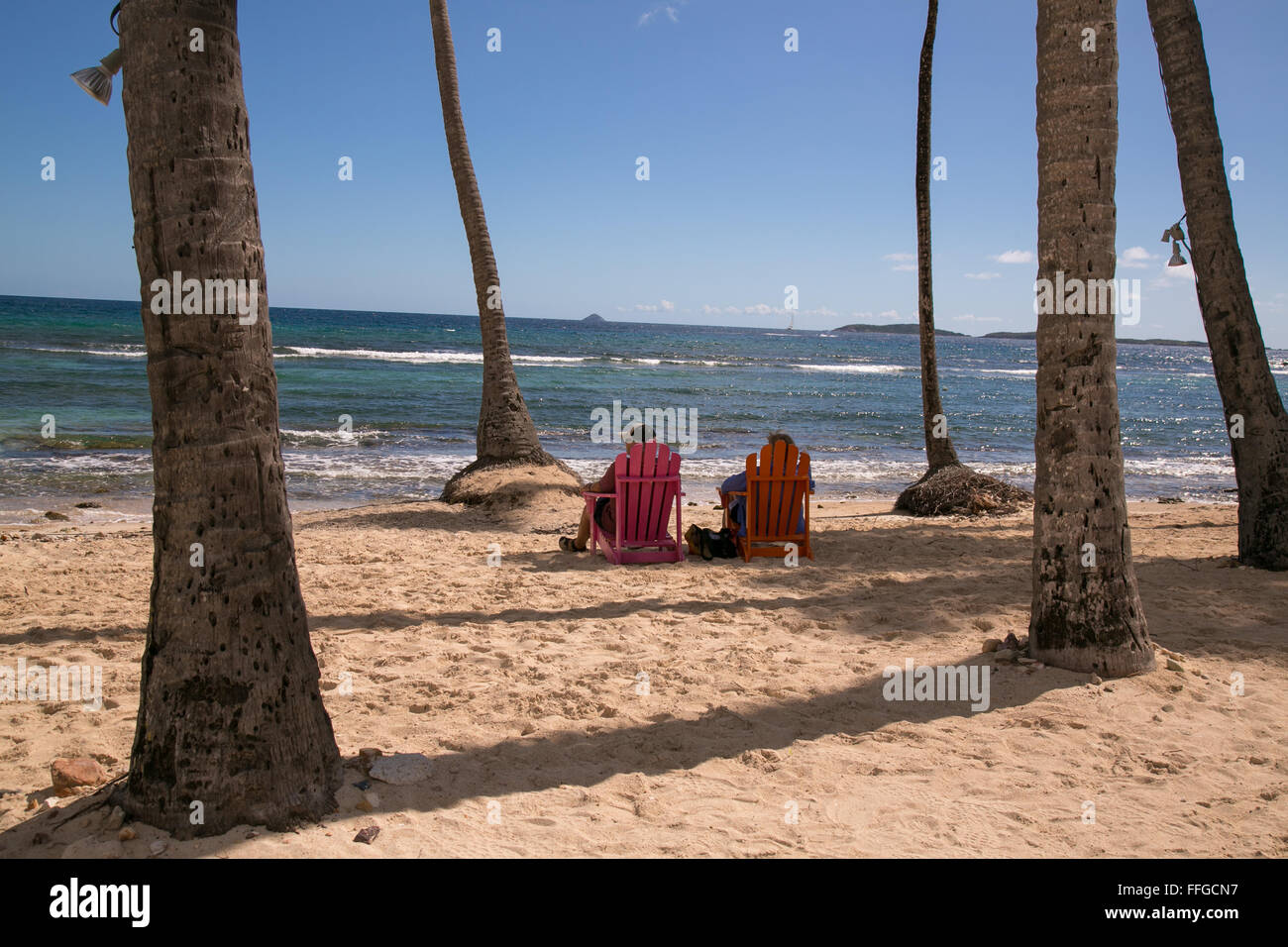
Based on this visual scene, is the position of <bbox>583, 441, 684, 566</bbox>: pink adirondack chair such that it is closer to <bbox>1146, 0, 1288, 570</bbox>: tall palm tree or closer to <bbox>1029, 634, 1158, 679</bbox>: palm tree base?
<bbox>1029, 634, 1158, 679</bbox>: palm tree base

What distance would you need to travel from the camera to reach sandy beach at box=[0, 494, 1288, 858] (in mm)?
2887

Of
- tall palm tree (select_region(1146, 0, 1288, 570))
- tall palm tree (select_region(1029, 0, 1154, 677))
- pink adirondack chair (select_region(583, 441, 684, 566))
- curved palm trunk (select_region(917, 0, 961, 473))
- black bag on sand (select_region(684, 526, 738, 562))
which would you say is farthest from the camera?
curved palm trunk (select_region(917, 0, 961, 473))

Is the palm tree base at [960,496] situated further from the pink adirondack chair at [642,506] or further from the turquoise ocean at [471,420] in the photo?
the pink adirondack chair at [642,506]

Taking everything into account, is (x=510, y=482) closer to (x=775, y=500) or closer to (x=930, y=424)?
(x=775, y=500)

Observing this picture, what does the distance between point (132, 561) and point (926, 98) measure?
9.17m

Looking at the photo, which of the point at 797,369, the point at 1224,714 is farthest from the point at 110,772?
the point at 797,369

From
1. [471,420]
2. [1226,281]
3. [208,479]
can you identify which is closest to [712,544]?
[1226,281]

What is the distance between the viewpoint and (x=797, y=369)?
146 feet

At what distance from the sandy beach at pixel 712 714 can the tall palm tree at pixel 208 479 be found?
20cm

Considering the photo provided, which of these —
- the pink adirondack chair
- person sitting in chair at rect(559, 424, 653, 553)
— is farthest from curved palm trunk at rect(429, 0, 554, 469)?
the pink adirondack chair

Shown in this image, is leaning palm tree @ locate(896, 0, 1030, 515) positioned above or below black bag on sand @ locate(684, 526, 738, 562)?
above

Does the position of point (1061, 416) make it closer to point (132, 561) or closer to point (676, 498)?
point (676, 498)

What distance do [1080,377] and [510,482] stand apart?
6363mm

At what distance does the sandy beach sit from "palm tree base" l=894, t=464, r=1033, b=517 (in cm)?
222
